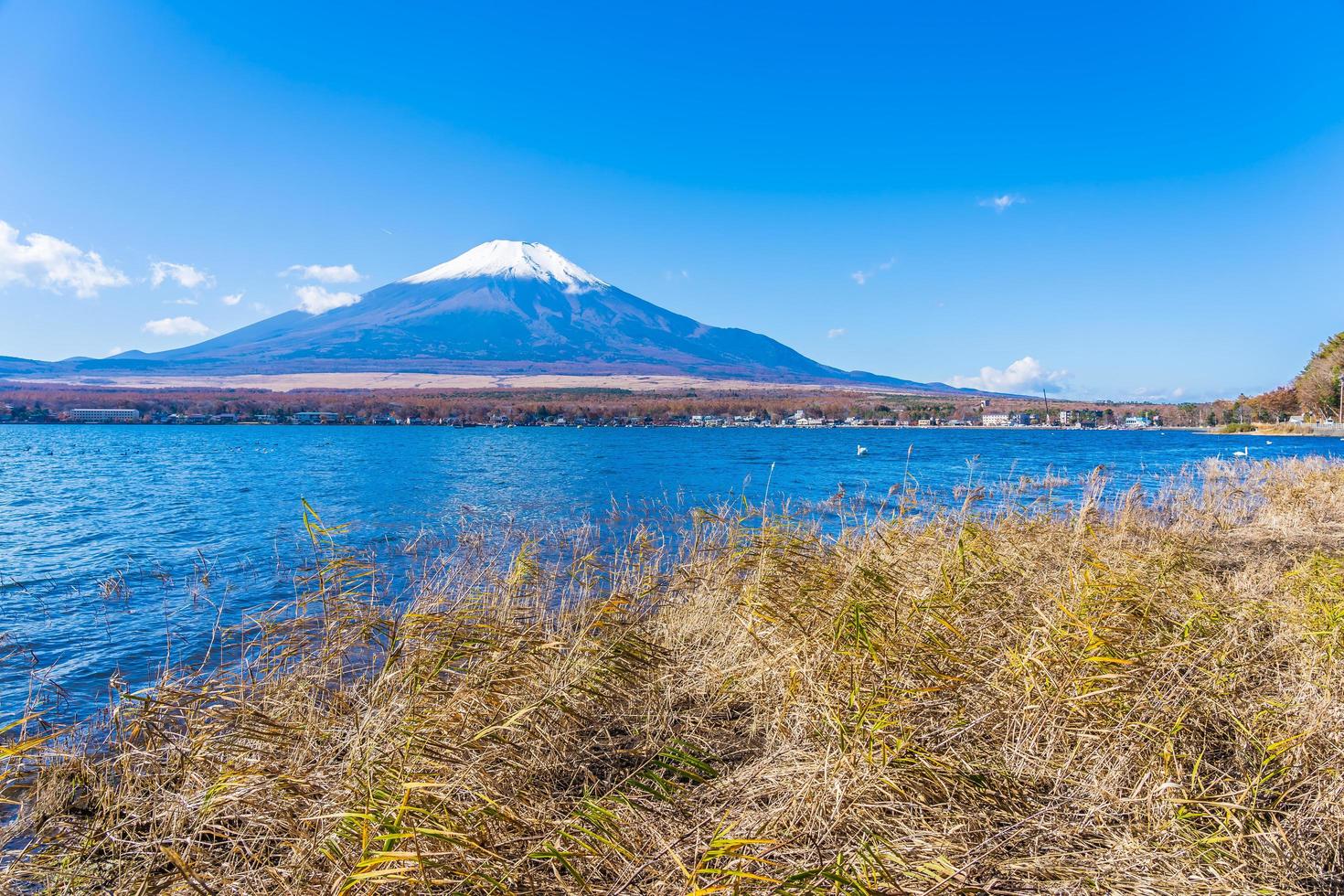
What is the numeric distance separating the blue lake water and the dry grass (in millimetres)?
4215

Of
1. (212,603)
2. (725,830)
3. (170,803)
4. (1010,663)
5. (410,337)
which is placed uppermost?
(410,337)

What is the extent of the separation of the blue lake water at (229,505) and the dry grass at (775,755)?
4215mm

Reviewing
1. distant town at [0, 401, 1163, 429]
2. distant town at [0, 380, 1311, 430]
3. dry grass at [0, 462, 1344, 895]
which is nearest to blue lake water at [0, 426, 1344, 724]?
dry grass at [0, 462, 1344, 895]

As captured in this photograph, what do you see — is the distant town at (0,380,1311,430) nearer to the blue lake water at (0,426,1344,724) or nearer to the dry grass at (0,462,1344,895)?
the blue lake water at (0,426,1344,724)

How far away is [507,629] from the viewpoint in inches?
191

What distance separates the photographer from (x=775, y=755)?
3.48 meters

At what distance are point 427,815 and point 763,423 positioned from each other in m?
110

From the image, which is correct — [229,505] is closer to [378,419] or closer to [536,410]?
[536,410]

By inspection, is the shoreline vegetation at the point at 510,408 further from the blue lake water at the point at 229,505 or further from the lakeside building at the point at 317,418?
the blue lake water at the point at 229,505

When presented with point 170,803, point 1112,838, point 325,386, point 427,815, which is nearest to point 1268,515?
point 1112,838

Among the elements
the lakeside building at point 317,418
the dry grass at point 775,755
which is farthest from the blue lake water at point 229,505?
the lakeside building at point 317,418

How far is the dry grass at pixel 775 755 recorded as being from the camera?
262 centimetres

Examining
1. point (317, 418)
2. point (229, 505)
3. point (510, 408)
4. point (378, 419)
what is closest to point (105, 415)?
point (317, 418)

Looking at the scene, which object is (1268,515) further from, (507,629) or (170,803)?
(170,803)
